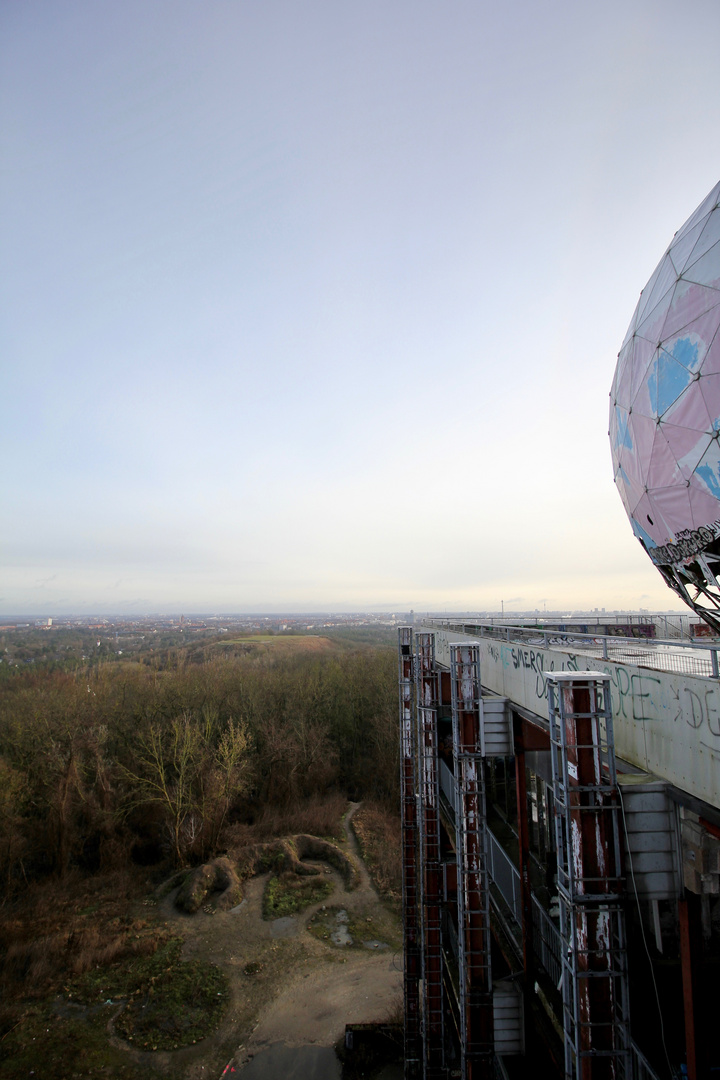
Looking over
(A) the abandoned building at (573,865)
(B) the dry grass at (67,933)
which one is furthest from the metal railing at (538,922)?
(B) the dry grass at (67,933)

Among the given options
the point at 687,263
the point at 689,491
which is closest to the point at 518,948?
the point at 689,491

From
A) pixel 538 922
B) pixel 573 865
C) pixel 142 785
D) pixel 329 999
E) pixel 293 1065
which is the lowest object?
pixel 329 999

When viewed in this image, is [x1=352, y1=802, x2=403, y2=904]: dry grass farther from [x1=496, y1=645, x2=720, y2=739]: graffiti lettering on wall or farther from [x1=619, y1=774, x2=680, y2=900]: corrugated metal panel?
[x1=619, y1=774, x2=680, y2=900]: corrugated metal panel

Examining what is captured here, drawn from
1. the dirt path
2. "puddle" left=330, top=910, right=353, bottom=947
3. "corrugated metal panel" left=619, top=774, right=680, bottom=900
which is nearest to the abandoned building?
"corrugated metal panel" left=619, top=774, right=680, bottom=900

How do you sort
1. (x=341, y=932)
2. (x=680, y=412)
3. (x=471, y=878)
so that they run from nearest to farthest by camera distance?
(x=680, y=412) → (x=471, y=878) → (x=341, y=932)

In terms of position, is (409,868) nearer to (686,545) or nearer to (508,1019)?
(508,1019)

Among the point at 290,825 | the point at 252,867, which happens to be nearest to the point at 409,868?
the point at 252,867
